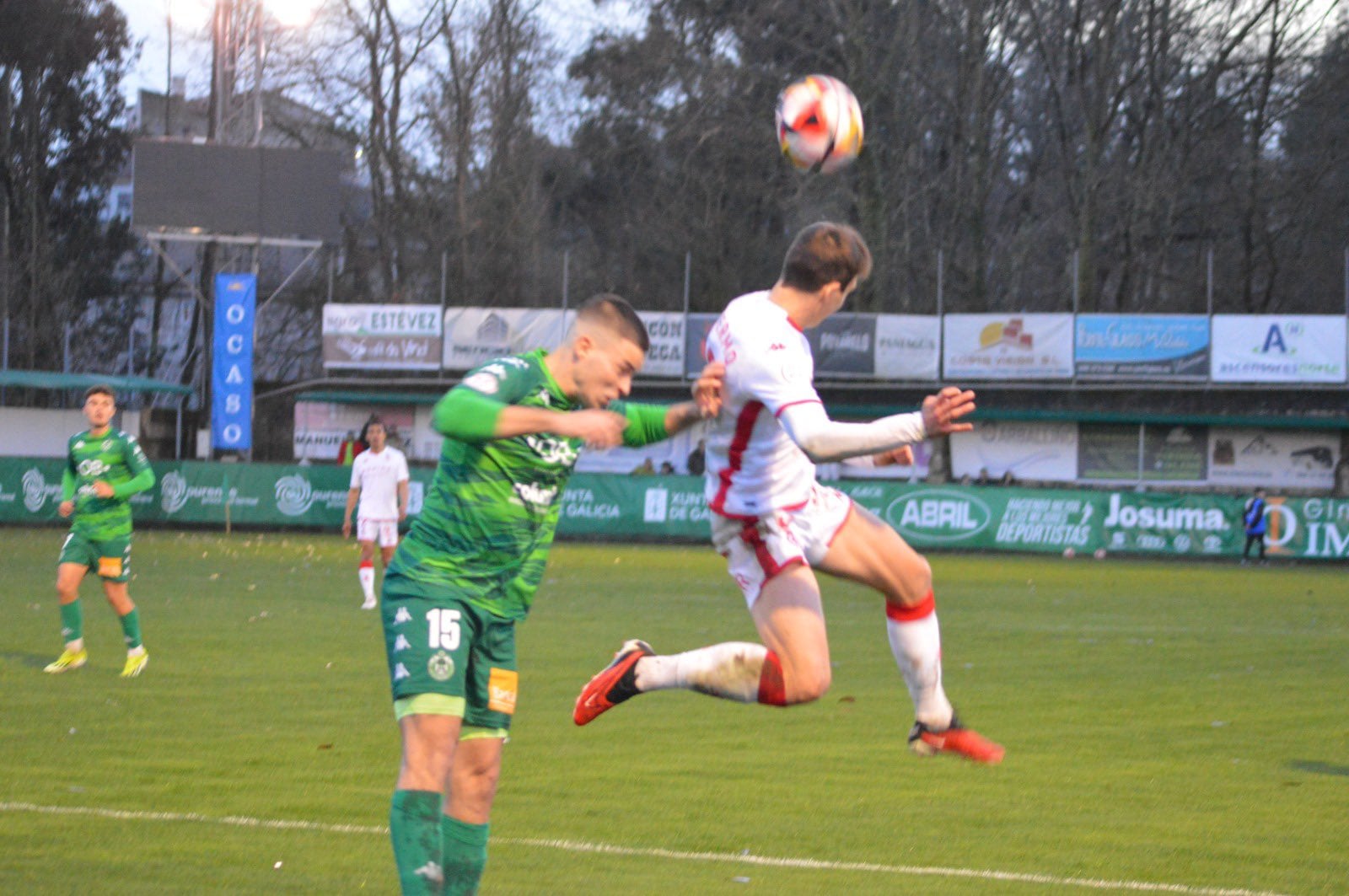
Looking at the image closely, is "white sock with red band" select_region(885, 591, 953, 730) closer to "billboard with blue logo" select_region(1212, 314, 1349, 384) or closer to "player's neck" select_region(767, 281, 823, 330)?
"player's neck" select_region(767, 281, 823, 330)

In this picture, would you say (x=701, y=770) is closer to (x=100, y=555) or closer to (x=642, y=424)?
(x=642, y=424)

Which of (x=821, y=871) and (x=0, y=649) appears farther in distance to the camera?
(x=0, y=649)

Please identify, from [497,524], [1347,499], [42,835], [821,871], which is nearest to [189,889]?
[42,835]

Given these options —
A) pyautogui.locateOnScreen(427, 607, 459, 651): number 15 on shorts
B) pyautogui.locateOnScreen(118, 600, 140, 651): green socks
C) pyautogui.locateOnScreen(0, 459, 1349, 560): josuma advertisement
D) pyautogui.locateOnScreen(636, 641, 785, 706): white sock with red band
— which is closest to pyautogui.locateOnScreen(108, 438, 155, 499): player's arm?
pyautogui.locateOnScreen(118, 600, 140, 651): green socks

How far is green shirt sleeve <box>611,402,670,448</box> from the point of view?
5.51 metres

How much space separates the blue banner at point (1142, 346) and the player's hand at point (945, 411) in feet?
113

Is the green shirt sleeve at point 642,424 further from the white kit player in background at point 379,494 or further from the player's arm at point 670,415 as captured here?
the white kit player in background at point 379,494

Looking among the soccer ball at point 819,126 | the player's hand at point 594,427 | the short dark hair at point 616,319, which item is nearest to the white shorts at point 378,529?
the soccer ball at point 819,126

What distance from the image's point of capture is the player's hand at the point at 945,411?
221 inches

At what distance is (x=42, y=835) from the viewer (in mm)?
6754

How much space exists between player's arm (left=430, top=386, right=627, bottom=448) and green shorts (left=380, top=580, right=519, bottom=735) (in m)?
0.57

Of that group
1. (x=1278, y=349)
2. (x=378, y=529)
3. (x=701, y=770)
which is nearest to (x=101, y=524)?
(x=701, y=770)

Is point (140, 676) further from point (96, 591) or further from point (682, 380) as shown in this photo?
point (682, 380)

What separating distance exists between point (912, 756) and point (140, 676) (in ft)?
19.6
